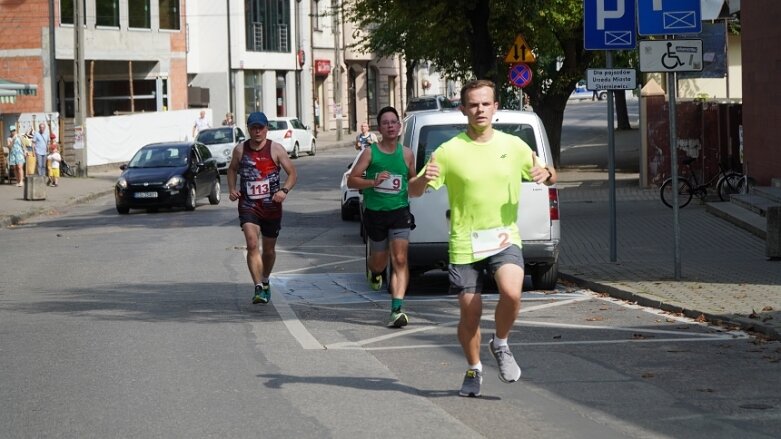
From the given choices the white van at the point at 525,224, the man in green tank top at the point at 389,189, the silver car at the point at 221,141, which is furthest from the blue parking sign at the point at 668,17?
the silver car at the point at 221,141

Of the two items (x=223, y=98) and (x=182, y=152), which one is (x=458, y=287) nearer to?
(x=182, y=152)

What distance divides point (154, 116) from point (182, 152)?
19.8 m

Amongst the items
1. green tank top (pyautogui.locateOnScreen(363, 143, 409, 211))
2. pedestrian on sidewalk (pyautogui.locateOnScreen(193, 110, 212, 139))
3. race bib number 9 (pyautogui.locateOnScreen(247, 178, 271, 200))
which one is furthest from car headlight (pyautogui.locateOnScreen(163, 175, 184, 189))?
pedestrian on sidewalk (pyautogui.locateOnScreen(193, 110, 212, 139))

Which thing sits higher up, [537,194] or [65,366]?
[537,194]

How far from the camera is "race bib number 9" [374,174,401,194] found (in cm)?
1210

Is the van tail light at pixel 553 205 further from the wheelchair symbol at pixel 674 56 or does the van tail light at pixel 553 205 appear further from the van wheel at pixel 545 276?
the wheelchair symbol at pixel 674 56

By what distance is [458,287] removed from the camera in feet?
26.6

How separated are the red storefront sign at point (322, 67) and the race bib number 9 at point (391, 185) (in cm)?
6253

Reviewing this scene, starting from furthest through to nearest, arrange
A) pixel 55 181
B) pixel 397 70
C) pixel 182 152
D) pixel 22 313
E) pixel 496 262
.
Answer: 1. pixel 397 70
2. pixel 55 181
3. pixel 182 152
4. pixel 22 313
5. pixel 496 262

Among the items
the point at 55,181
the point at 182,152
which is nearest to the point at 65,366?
the point at 182,152

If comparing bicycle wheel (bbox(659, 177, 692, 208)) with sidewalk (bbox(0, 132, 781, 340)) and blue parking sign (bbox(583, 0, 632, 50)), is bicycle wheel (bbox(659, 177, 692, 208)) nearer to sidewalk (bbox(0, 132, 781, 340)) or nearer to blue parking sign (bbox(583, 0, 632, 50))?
sidewalk (bbox(0, 132, 781, 340))

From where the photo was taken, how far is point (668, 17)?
14.3 meters

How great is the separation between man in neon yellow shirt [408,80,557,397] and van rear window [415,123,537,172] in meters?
6.20

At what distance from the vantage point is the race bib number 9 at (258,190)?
13.3 metres
